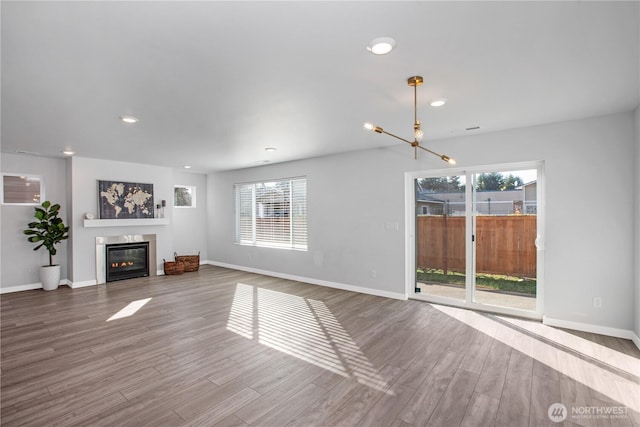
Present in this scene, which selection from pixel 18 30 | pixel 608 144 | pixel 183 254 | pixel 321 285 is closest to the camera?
pixel 18 30

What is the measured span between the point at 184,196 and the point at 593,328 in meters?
8.42

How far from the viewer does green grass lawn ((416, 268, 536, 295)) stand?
13.7ft

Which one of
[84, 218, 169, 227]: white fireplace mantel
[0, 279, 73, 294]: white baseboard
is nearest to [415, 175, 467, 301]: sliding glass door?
[84, 218, 169, 227]: white fireplace mantel

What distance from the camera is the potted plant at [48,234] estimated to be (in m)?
5.51

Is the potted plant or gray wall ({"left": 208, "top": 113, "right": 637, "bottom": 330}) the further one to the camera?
the potted plant

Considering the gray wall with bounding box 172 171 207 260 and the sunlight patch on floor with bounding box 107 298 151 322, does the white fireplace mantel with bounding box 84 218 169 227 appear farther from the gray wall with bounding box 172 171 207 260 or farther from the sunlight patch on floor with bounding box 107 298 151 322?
the sunlight patch on floor with bounding box 107 298 151 322

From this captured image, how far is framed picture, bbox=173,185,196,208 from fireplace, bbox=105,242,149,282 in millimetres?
1483

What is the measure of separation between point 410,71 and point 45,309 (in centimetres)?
583

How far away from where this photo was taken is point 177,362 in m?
2.91

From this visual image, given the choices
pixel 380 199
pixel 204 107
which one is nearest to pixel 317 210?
pixel 380 199

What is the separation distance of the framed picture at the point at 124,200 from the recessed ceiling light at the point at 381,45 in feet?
20.6

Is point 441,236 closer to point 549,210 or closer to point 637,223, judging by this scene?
point 549,210

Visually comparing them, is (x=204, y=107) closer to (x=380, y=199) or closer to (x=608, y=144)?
(x=380, y=199)

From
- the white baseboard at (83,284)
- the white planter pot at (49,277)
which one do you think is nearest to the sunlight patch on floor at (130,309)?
the white baseboard at (83,284)
